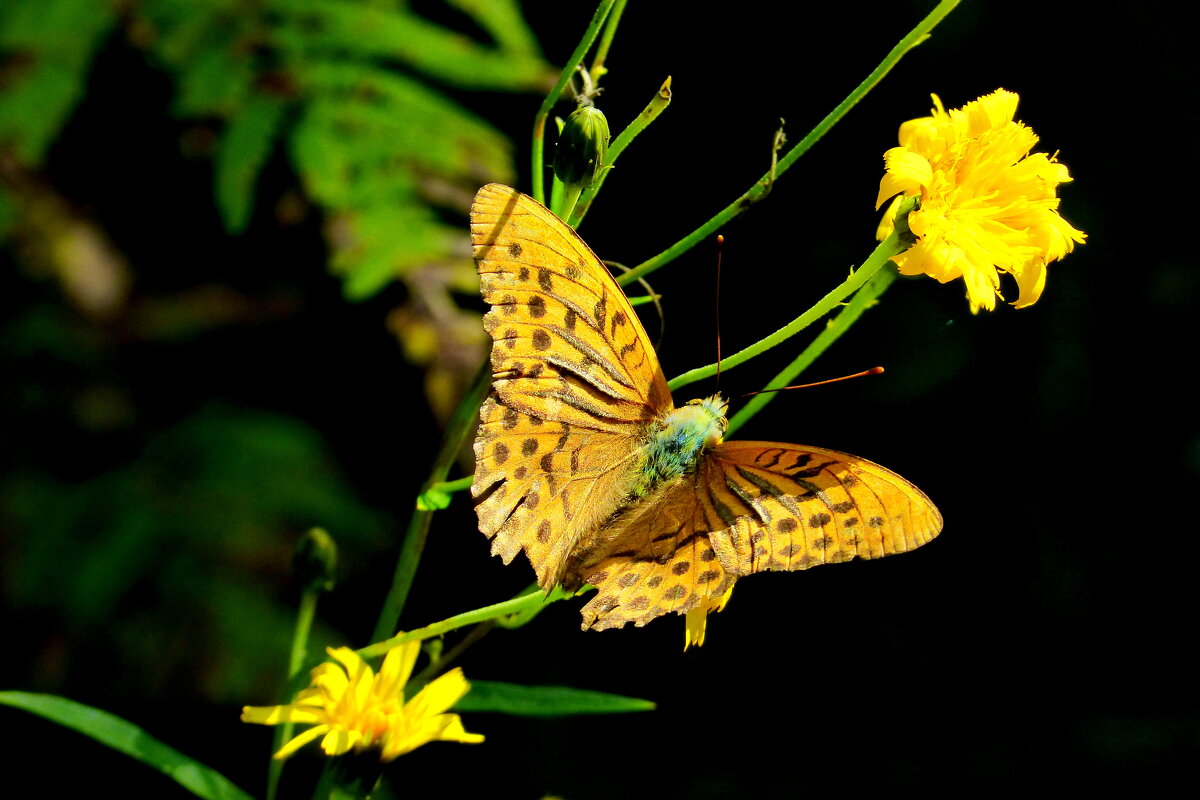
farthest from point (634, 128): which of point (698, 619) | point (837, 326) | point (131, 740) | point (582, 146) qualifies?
point (131, 740)

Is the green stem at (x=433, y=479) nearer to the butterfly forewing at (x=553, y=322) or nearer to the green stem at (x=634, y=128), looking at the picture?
the butterfly forewing at (x=553, y=322)

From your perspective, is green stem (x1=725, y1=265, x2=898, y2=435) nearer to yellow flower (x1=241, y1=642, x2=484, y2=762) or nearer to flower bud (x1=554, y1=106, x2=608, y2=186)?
flower bud (x1=554, y1=106, x2=608, y2=186)

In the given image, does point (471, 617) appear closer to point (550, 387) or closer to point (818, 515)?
point (550, 387)

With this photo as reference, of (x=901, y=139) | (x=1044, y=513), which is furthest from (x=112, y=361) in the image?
(x=1044, y=513)

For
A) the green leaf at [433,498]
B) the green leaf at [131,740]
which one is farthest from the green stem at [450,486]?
the green leaf at [131,740]

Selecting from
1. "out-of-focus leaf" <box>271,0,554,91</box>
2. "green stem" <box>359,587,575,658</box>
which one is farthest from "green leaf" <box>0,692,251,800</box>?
"out-of-focus leaf" <box>271,0,554,91</box>

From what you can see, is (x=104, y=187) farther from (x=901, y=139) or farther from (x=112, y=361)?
(x=901, y=139)
